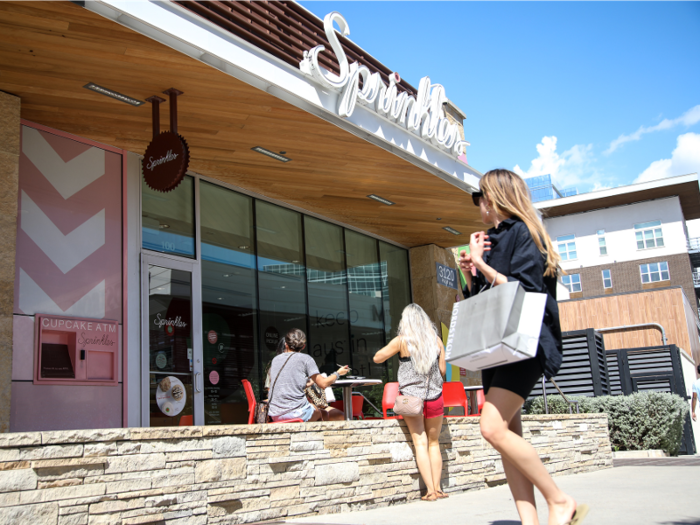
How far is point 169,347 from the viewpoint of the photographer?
8.20 meters

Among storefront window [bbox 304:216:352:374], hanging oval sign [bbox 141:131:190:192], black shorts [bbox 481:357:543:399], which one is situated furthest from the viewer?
storefront window [bbox 304:216:352:374]

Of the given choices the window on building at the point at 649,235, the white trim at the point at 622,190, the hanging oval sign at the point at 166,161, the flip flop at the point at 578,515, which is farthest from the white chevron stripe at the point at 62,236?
the window on building at the point at 649,235

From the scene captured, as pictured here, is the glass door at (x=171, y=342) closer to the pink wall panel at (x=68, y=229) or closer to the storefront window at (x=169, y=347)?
the storefront window at (x=169, y=347)

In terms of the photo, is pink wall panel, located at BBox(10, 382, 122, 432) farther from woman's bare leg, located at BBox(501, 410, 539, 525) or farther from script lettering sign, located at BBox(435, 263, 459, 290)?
script lettering sign, located at BBox(435, 263, 459, 290)

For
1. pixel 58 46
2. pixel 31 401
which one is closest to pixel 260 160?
pixel 58 46

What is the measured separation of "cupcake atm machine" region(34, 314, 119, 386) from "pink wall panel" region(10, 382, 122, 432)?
9 centimetres

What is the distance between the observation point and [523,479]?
9.05ft

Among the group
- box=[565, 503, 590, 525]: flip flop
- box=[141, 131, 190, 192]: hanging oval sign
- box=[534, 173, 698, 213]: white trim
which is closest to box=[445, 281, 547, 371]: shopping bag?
box=[565, 503, 590, 525]: flip flop

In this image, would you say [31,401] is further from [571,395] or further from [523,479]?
[571,395]

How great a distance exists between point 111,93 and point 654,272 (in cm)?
3897

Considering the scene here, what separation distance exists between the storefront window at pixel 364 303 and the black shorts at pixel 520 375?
9.19 m

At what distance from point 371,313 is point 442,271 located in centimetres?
217

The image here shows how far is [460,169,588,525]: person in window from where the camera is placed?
2635 mm

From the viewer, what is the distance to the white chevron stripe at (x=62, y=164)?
7023mm
